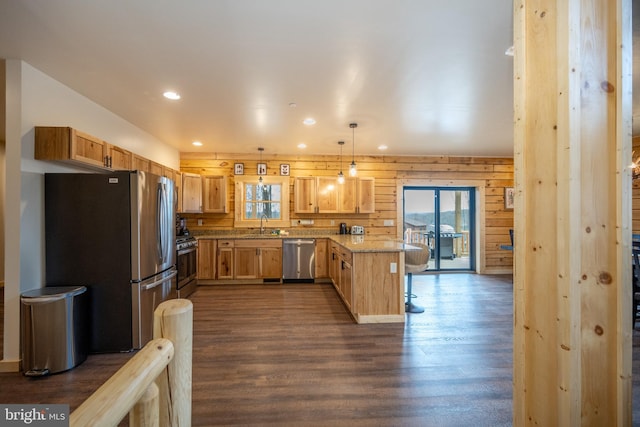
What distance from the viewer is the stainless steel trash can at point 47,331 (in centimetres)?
235

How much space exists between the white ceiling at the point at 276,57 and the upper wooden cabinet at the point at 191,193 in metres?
1.42

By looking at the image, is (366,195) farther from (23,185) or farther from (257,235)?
(23,185)

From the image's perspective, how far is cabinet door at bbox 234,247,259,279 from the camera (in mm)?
5535

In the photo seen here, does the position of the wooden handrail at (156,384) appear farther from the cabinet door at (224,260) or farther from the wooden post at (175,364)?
the cabinet door at (224,260)

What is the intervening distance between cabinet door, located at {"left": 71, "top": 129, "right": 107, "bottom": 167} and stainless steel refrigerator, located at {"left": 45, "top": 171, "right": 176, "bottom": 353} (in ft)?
0.74

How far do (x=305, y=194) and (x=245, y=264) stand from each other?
6.11ft

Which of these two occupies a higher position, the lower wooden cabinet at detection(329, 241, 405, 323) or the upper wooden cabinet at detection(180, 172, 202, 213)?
the upper wooden cabinet at detection(180, 172, 202, 213)

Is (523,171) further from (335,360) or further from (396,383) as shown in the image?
(335,360)

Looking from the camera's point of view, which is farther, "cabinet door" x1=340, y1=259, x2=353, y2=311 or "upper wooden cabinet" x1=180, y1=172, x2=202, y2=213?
"upper wooden cabinet" x1=180, y1=172, x2=202, y2=213

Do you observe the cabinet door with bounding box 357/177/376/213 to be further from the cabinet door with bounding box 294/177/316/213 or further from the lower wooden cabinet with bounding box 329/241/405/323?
the lower wooden cabinet with bounding box 329/241/405/323

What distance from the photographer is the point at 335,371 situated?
94.6 inches

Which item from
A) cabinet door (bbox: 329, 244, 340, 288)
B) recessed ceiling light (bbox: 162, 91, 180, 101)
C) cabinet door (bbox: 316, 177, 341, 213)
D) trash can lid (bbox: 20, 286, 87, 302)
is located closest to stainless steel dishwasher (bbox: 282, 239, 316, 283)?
cabinet door (bbox: 329, 244, 340, 288)

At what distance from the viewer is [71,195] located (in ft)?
8.95

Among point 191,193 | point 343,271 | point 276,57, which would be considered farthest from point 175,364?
point 191,193
